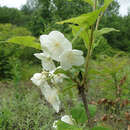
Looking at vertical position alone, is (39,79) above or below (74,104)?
above

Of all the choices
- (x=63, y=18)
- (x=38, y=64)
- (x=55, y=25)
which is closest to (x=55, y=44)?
(x=55, y=25)

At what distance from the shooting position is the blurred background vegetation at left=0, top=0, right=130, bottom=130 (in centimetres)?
213

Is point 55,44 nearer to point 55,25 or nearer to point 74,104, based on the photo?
point 74,104

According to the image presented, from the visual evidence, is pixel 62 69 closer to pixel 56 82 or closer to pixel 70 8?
pixel 56 82

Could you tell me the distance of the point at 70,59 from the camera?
1.53 ft

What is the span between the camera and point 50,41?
1.61ft

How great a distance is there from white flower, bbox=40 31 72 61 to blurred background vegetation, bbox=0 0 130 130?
5 cm

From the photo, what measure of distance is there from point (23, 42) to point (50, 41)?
0.07 metres

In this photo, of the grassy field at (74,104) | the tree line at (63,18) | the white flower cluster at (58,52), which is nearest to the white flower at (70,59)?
the white flower cluster at (58,52)

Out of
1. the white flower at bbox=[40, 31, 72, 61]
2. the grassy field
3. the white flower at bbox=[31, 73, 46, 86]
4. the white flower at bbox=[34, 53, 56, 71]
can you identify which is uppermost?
the white flower at bbox=[40, 31, 72, 61]

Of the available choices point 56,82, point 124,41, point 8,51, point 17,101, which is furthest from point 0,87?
point 124,41

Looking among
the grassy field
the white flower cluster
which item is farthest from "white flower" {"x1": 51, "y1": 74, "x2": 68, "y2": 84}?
the grassy field

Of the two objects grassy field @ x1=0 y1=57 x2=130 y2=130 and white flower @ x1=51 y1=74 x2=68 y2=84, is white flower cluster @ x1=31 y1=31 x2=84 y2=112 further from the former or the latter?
grassy field @ x1=0 y1=57 x2=130 y2=130

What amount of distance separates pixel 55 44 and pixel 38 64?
4166mm
